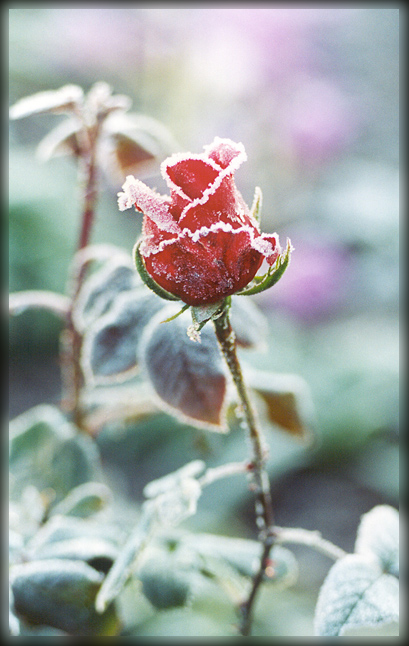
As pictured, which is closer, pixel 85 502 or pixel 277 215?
pixel 85 502

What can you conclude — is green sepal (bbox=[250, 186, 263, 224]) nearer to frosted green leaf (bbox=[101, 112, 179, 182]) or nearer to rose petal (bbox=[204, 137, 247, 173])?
rose petal (bbox=[204, 137, 247, 173])

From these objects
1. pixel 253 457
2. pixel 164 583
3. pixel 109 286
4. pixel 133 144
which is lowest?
pixel 164 583

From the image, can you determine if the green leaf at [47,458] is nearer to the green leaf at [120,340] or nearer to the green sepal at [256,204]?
the green leaf at [120,340]

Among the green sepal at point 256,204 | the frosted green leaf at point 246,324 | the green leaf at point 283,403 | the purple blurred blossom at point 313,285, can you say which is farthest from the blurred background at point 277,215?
the green sepal at point 256,204

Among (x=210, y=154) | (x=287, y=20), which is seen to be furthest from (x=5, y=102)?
(x=210, y=154)

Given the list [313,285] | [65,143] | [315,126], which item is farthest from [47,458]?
[315,126]

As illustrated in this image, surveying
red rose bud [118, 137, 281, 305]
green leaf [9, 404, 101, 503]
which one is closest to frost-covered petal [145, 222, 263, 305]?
red rose bud [118, 137, 281, 305]

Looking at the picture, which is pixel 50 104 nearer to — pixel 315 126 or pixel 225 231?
pixel 225 231

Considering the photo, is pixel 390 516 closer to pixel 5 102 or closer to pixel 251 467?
pixel 251 467

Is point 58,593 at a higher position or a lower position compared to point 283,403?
lower
